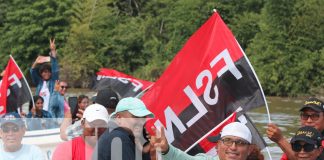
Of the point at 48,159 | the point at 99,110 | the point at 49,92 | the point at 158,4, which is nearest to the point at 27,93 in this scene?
the point at 49,92

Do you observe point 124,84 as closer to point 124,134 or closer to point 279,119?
point 124,134

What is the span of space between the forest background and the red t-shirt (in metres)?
35.2

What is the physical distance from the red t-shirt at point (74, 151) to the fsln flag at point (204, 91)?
52.4 inches

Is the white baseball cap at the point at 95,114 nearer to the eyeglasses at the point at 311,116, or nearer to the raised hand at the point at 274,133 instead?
the raised hand at the point at 274,133

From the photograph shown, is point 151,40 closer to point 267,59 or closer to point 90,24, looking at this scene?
point 90,24

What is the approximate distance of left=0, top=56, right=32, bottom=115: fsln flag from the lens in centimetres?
1047

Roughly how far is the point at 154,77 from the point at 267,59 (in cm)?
864

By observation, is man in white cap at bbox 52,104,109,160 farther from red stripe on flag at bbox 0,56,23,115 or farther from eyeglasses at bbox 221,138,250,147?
red stripe on flag at bbox 0,56,23,115

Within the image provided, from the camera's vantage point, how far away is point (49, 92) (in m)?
10.1

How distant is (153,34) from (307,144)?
49616mm

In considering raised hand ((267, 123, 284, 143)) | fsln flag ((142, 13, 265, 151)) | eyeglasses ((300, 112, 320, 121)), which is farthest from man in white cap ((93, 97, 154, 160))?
fsln flag ((142, 13, 265, 151))

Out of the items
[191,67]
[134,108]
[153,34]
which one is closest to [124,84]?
[191,67]

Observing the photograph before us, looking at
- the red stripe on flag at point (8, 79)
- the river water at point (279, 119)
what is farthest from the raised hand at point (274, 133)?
the river water at point (279, 119)

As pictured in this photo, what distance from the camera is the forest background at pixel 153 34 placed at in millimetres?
42250
